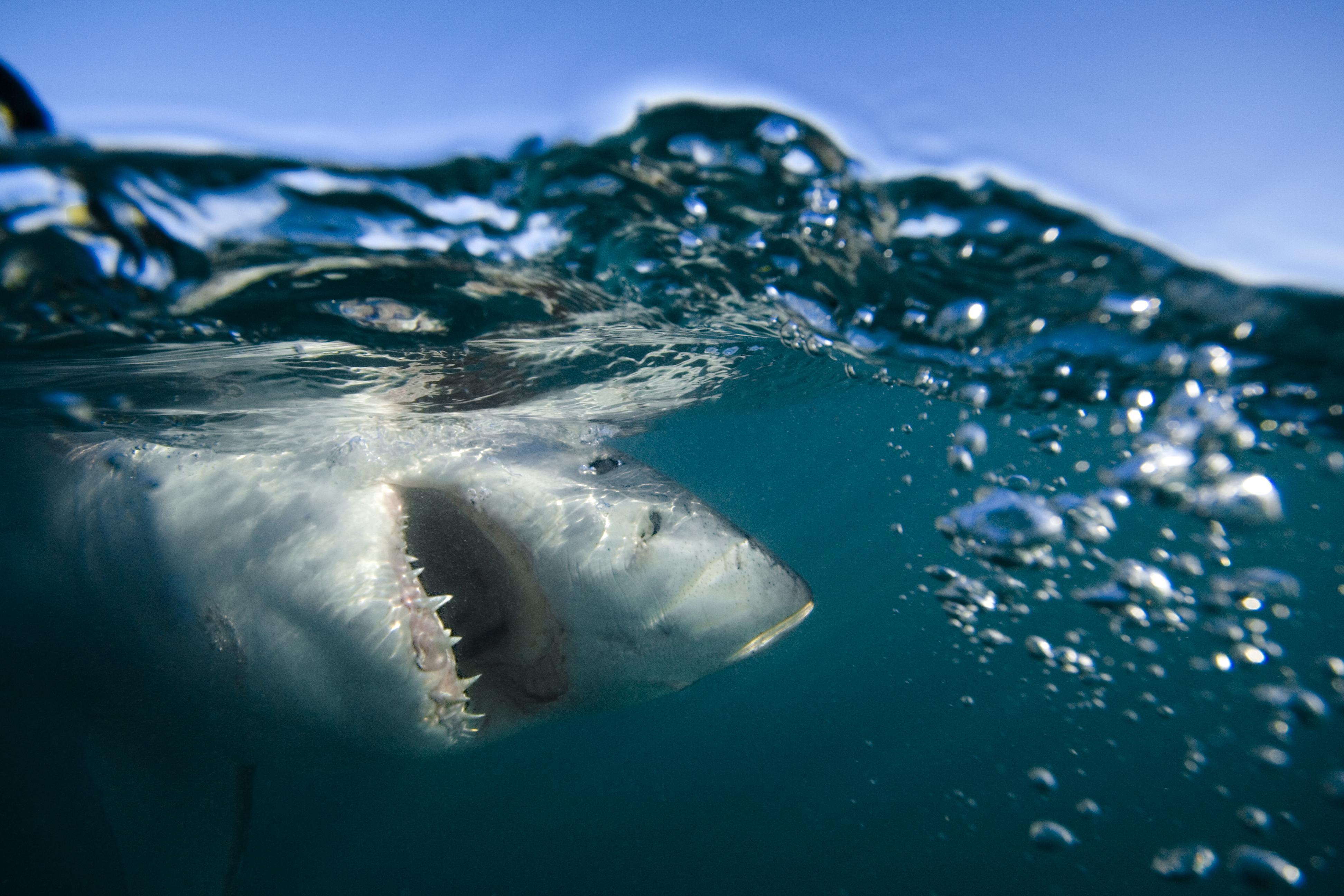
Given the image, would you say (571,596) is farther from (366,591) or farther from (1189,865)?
(1189,865)

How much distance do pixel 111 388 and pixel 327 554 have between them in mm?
3602

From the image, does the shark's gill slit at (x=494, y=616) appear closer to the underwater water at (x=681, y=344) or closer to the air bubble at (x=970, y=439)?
the underwater water at (x=681, y=344)

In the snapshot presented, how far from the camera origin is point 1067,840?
442cm

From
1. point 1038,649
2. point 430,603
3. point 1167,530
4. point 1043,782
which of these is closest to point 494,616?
point 430,603

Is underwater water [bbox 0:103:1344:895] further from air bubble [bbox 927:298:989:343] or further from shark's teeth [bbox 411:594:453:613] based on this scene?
shark's teeth [bbox 411:594:453:613]

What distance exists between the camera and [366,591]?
2.45 meters

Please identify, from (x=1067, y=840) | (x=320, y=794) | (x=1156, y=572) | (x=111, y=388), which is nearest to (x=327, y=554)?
(x=111, y=388)

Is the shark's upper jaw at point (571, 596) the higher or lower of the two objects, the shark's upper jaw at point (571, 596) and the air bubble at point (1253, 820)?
the higher

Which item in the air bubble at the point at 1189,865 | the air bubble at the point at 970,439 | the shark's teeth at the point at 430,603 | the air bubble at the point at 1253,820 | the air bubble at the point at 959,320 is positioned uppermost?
the air bubble at the point at 959,320

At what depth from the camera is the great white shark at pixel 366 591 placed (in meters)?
2.41

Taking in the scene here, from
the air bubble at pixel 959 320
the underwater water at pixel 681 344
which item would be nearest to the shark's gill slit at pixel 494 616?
the underwater water at pixel 681 344

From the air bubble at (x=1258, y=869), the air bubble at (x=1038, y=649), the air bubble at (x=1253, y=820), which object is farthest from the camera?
the air bubble at (x=1038, y=649)

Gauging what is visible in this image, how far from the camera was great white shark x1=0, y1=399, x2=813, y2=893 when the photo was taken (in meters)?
2.41

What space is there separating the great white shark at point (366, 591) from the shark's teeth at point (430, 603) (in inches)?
0.4
